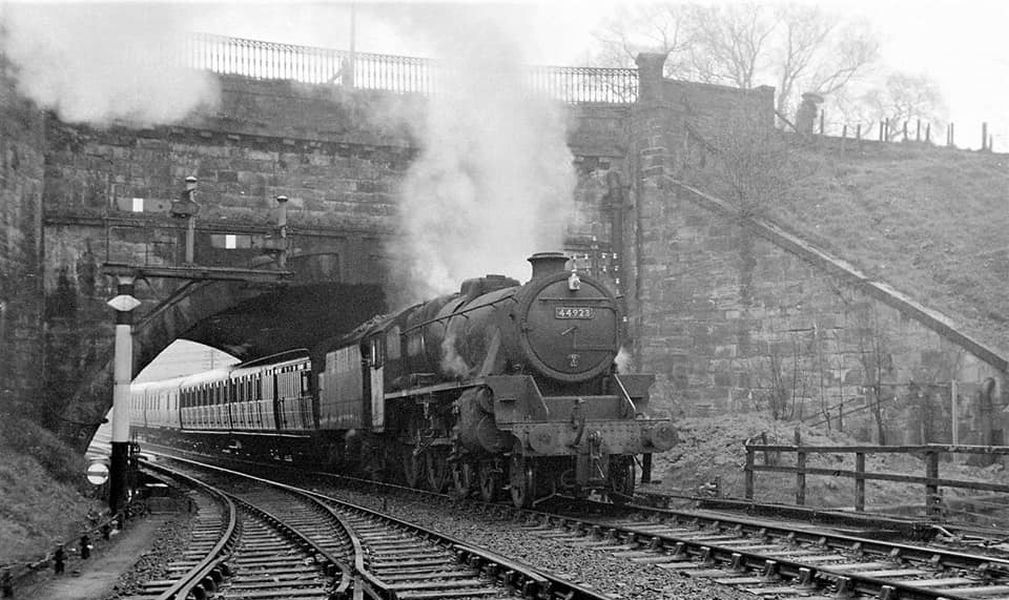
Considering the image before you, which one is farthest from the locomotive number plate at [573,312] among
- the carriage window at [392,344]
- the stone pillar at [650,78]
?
the stone pillar at [650,78]

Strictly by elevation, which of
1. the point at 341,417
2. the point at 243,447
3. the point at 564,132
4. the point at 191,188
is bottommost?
the point at 243,447

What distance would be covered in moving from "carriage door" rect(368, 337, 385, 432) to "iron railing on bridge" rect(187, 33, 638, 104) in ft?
20.5

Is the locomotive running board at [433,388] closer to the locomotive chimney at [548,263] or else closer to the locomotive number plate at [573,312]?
the locomotive number plate at [573,312]

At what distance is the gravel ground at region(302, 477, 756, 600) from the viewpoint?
7.21 metres

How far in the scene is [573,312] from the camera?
12656 millimetres

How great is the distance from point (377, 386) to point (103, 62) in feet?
24.5

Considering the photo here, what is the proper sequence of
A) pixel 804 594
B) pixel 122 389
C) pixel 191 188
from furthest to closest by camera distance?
pixel 191 188
pixel 122 389
pixel 804 594

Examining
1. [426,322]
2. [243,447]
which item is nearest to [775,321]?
[426,322]

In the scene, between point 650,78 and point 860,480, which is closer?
point 860,480

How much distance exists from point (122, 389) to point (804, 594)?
961 cm

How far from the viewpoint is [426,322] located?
1462 centimetres

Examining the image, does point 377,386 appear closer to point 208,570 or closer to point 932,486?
point 208,570

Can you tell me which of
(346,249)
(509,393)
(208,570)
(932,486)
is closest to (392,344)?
(509,393)

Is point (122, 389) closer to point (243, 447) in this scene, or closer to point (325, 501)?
point (325, 501)
